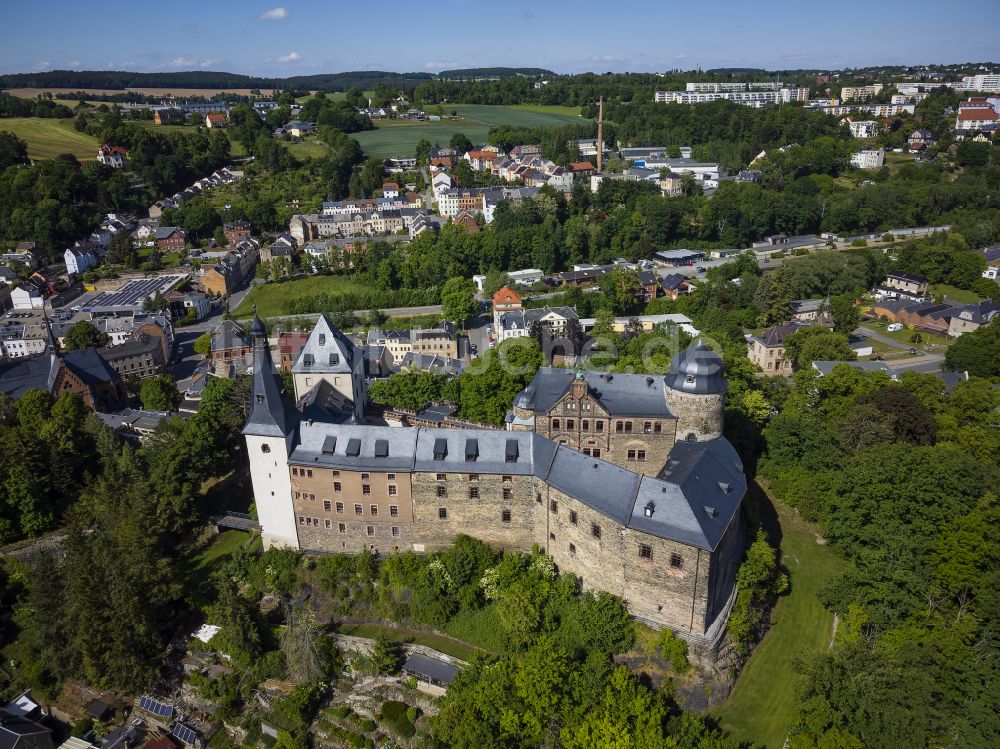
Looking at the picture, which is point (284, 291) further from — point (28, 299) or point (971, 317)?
point (971, 317)

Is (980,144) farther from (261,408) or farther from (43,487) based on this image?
(43,487)

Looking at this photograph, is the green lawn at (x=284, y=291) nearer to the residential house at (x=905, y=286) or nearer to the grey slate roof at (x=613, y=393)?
the grey slate roof at (x=613, y=393)

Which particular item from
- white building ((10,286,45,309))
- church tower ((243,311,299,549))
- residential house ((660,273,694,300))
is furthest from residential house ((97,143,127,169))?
church tower ((243,311,299,549))

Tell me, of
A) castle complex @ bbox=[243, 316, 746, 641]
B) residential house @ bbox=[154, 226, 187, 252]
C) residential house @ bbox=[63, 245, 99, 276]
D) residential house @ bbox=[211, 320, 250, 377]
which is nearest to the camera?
castle complex @ bbox=[243, 316, 746, 641]

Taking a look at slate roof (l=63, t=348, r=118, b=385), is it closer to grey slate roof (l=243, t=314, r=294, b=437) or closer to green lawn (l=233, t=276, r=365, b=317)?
grey slate roof (l=243, t=314, r=294, b=437)

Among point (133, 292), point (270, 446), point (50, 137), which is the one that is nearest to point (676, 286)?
point (270, 446)

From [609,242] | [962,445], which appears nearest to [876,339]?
[962,445]
